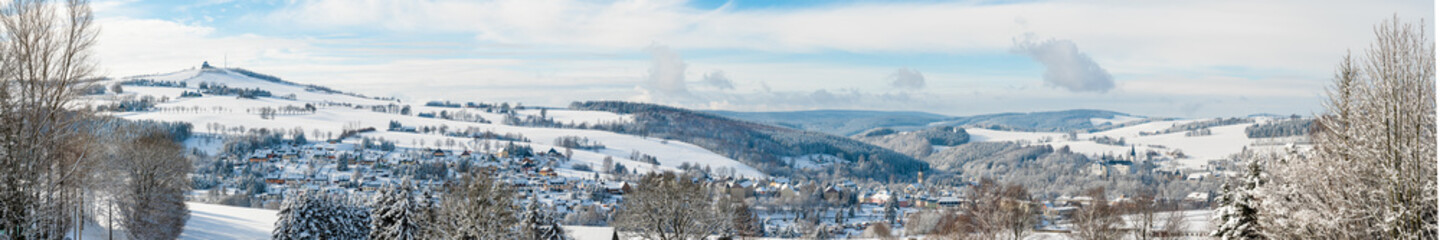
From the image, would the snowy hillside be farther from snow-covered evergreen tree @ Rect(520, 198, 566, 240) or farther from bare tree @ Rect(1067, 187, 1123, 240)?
bare tree @ Rect(1067, 187, 1123, 240)

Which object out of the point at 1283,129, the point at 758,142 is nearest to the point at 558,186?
the point at 758,142

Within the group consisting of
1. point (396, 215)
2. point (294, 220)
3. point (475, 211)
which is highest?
point (475, 211)

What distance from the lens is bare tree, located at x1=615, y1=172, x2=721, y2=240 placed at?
25.5 meters

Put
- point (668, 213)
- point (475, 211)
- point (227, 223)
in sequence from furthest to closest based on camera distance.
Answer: point (227, 223)
point (668, 213)
point (475, 211)

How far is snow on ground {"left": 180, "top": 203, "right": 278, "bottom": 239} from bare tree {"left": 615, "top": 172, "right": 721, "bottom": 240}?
16.8 meters

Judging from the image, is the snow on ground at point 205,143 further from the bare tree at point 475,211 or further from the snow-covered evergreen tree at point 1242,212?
the snow-covered evergreen tree at point 1242,212

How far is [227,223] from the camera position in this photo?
35344 mm

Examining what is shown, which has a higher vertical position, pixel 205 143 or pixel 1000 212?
pixel 1000 212

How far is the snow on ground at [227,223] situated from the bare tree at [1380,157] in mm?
33645

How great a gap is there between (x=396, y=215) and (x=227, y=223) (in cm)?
1562

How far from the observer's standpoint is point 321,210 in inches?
1110

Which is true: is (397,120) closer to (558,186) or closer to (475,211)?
(558,186)

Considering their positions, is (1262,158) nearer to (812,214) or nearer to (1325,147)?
(1325,147)

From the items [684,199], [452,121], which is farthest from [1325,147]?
[452,121]
